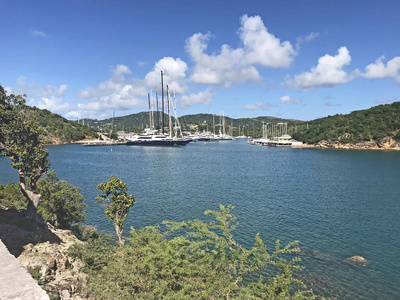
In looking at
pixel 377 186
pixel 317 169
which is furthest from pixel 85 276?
pixel 317 169

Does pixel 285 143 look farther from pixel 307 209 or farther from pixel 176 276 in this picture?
pixel 176 276

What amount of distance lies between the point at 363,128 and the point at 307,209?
13163 centimetres

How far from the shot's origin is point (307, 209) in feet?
134

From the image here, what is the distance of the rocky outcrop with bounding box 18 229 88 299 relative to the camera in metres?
15.1

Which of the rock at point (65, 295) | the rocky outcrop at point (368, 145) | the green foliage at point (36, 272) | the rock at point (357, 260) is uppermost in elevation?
the rocky outcrop at point (368, 145)

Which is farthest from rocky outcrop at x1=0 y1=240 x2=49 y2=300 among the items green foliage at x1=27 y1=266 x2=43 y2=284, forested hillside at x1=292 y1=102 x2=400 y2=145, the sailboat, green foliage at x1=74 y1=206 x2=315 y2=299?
forested hillside at x1=292 y1=102 x2=400 y2=145

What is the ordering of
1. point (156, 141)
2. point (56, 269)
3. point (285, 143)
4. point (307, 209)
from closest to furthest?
point (56, 269)
point (307, 209)
point (156, 141)
point (285, 143)

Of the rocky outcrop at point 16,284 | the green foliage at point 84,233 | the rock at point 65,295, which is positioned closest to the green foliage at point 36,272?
the rock at point 65,295

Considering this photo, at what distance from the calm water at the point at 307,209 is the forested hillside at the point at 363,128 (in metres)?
75.0

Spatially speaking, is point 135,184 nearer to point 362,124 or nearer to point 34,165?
point 34,165

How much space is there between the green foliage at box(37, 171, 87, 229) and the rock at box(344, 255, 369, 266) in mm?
27475

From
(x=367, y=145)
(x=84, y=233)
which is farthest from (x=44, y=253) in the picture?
(x=367, y=145)

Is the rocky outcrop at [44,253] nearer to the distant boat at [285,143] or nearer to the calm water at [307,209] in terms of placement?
the calm water at [307,209]

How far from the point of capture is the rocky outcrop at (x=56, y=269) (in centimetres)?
1511
